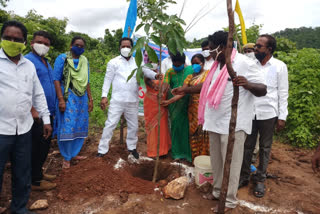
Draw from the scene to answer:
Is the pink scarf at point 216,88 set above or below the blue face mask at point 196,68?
below

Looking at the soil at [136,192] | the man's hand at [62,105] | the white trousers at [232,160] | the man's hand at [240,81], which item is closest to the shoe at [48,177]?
the soil at [136,192]

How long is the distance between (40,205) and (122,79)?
75.5 inches

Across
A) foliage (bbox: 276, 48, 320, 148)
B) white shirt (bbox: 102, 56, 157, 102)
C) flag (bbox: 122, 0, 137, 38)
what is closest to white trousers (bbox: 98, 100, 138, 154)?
white shirt (bbox: 102, 56, 157, 102)

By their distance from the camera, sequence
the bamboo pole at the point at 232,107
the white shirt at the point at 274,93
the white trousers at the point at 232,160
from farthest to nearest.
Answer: the white shirt at the point at 274,93, the white trousers at the point at 232,160, the bamboo pole at the point at 232,107

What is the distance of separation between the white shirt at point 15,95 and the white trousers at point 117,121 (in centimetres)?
139

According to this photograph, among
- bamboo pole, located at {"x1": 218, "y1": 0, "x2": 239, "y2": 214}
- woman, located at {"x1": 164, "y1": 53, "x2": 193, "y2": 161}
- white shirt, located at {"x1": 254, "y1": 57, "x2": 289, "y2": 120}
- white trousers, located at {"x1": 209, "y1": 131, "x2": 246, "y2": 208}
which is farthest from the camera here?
woman, located at {"x1": 164, "y1": 53, "x2": 193, "y2": 161}

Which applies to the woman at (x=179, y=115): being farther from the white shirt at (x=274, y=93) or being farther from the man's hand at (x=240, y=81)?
the man's hand at (x=240, y=81)

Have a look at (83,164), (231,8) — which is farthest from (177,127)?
(231,8)

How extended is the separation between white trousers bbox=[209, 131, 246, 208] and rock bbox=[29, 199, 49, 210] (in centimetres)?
182

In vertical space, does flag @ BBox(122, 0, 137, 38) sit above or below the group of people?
above

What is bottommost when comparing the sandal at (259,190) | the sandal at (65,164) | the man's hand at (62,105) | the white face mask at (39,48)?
the sandal at (65,164)

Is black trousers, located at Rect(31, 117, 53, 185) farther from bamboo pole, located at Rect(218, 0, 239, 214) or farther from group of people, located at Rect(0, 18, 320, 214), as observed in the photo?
bamboo pole, located at Rect(218, 0, 239, 214)

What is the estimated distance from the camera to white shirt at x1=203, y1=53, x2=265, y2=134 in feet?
7.00

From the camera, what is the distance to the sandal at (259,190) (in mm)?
2784
